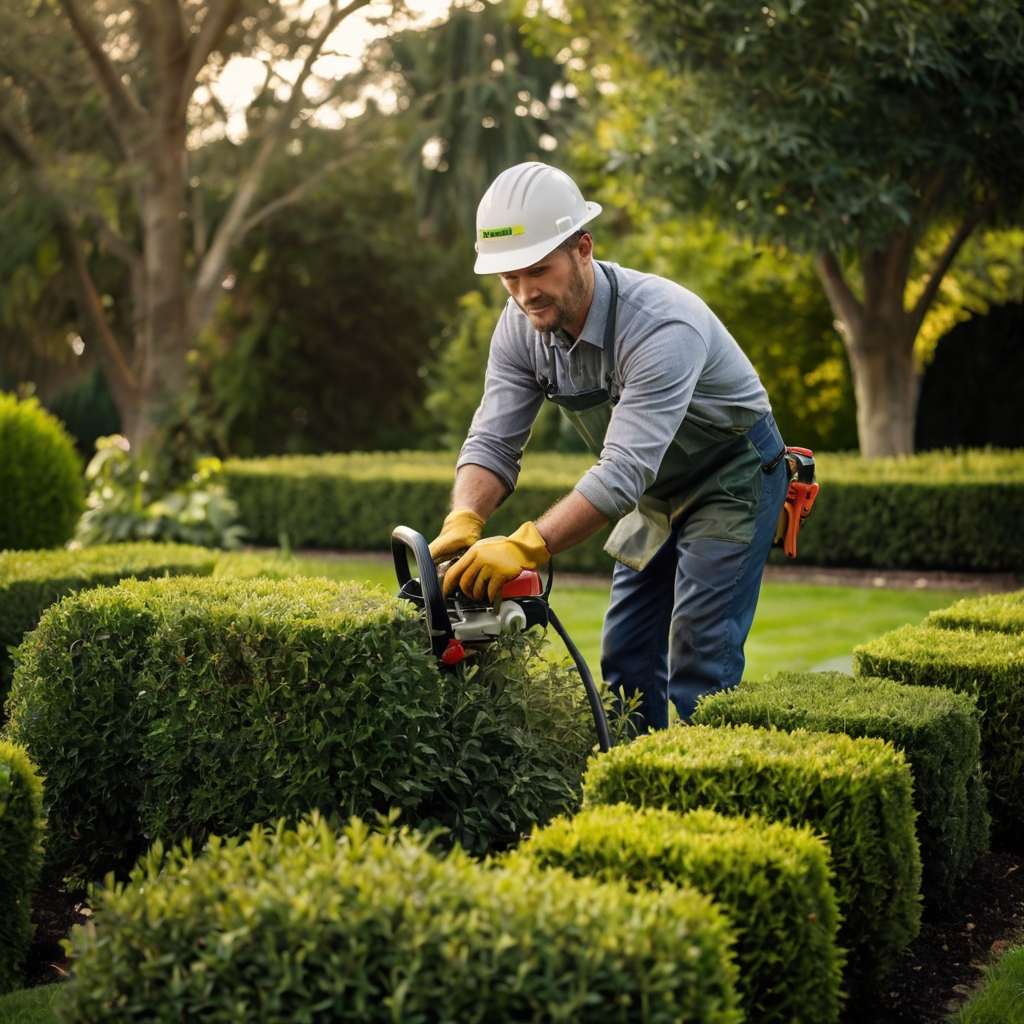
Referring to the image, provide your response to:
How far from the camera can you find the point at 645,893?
2080 mm

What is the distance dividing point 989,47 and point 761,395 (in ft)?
23.8

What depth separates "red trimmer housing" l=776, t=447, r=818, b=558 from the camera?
4.18m

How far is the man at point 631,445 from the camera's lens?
3.35 metres

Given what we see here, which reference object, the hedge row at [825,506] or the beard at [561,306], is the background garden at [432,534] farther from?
the beard at [561,306]

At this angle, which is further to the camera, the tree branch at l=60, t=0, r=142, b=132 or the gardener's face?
the tree branch at l=60, t=0, r=142, b=132

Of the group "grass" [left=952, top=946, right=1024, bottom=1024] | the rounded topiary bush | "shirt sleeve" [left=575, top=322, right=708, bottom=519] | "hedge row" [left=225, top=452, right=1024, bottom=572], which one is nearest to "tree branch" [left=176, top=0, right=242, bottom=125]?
"hedge row" [left=225, top=452, right=1024, bottom=572]

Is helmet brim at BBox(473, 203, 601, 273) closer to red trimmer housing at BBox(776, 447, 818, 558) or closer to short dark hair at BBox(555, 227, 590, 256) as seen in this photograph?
short dark hair at BBox(555, 227, 590, 256)

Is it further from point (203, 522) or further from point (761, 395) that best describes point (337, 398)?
point (761, 395)

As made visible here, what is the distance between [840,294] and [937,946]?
33.3ft

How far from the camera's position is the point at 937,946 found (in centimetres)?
341

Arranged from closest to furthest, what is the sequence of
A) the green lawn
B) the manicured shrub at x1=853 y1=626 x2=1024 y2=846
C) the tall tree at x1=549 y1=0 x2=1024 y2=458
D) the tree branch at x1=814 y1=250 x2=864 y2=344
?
the manicured shrub at x1=853 y1=626 x2=1024 y2=846, the green lawn, the tall tree at x1=549 y1=0 x2=1024 y2=458, the tree branch at x1=814 y1=250 x2=864 y2=344

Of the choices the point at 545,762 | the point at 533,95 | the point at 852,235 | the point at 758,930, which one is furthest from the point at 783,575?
the point at 533,95

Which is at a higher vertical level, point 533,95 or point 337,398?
point 533,95

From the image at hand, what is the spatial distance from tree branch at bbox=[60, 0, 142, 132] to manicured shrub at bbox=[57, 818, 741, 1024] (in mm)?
15734
